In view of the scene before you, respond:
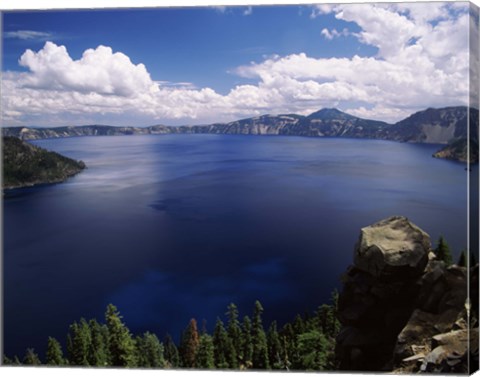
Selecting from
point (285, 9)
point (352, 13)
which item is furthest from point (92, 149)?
point (352, 13)

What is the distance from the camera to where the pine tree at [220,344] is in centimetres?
719

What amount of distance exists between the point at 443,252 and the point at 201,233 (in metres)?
3.09

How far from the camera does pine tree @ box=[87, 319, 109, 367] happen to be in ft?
22.7

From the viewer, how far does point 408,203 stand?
22.4 ft

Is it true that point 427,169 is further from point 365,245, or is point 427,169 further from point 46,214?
point 46,214

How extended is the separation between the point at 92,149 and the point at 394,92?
4.23 metres

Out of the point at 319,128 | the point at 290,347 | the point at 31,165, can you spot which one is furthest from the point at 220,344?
the point at 31,165

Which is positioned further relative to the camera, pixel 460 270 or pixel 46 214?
pixel 46 214

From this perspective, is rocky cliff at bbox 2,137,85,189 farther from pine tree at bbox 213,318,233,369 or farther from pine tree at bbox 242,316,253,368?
pine tree at bbox 242,316,253,368

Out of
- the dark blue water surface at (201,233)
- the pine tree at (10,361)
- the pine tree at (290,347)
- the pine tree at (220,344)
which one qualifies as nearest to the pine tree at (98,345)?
the dark blue water surface at (201,233)

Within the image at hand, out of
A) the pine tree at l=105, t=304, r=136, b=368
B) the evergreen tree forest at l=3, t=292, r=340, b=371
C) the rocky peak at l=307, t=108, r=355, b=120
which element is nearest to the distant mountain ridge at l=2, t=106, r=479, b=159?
the rocky peak at l=307, t=108, r=355, b=120

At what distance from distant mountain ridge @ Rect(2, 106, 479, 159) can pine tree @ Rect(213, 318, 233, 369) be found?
275 cm

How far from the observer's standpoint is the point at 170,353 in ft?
23.4

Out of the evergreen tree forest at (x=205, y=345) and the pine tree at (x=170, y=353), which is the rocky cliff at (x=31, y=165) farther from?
the pine tree at (x=170, y=353)
